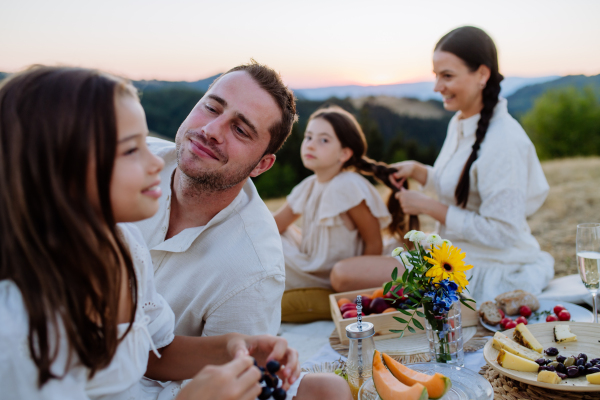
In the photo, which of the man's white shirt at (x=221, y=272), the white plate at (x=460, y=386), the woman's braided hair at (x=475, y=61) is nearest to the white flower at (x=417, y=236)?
the white plate at (x=460, y=386)

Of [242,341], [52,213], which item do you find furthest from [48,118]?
[242,341]

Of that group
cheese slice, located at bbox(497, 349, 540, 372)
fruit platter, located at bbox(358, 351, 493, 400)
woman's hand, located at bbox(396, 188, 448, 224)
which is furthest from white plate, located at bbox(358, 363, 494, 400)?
woman's hand, located at bbox(396, 188, 448, 224)

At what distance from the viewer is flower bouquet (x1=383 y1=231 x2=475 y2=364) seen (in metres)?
1.85

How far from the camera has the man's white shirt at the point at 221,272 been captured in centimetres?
197

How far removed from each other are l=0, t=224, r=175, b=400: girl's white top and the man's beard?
559 mm

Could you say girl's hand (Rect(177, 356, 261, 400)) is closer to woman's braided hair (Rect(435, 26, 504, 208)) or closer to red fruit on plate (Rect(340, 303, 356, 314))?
red fruit on plate (Rect(340, 303, 356, 314))

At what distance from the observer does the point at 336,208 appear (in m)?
3.78

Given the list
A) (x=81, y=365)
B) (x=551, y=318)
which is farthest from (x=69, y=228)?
(x=551, y=318)

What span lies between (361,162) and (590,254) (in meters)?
2.20

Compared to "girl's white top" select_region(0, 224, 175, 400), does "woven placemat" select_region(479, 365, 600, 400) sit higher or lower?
lower

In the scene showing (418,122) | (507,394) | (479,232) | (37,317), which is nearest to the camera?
(37,317)

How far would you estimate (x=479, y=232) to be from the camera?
3.20 m

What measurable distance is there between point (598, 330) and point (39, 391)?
7.37 ft

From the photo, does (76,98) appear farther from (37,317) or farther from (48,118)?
(37,317)
